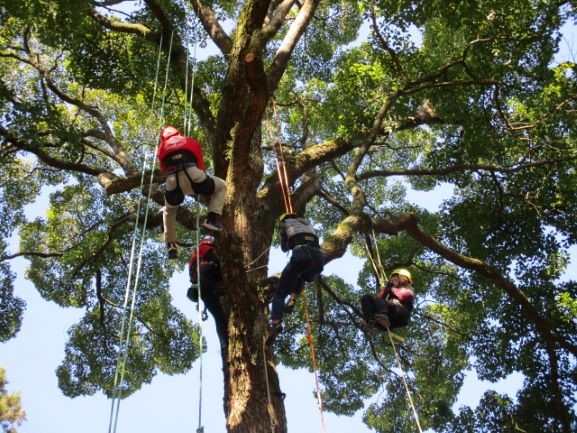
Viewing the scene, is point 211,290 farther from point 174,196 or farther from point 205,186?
point 205,186

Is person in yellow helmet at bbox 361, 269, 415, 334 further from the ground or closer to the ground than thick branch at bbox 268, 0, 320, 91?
closer to the ground

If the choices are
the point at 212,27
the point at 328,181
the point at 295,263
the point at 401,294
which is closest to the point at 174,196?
the point at 295,263

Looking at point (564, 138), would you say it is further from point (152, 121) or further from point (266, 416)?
point (152, 121)

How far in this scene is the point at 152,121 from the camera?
10.4 meters

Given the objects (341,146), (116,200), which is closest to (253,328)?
(341,146)

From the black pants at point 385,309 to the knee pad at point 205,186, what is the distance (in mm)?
2107

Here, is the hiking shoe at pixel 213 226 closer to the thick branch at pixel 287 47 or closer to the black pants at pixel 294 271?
the black pants at pixel 294 271

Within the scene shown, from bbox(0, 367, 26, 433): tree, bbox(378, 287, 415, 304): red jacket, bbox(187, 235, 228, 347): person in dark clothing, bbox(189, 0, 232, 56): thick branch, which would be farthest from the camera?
bbox(0, 367, 26, 433): tree

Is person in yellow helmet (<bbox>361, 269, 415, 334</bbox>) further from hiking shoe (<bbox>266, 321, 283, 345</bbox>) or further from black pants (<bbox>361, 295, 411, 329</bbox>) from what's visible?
hiking shoe (<bbox>266, 321, 283, 345</bbox>)

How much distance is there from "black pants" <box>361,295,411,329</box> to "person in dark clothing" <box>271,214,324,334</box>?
35.3 inches

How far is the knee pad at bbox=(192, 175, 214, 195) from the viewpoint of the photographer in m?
4.78

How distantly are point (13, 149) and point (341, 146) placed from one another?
4025mm

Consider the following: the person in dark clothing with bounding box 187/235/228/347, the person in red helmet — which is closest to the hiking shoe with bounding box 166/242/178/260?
the person in dark clothing with bounding box 187/235/228/347

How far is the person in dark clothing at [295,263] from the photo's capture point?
496 cm
